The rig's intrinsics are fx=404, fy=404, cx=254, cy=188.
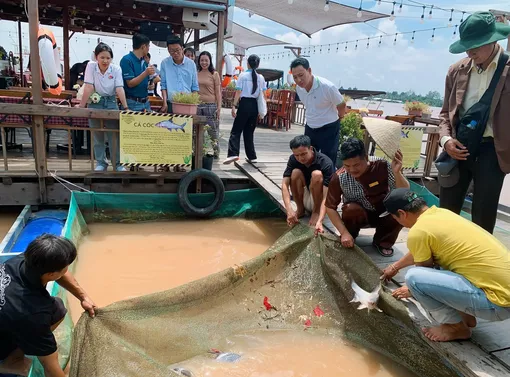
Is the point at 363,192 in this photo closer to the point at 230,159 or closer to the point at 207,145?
the point at 207,145

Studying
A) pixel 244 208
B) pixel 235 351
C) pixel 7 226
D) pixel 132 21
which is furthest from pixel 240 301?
pixel 132 21

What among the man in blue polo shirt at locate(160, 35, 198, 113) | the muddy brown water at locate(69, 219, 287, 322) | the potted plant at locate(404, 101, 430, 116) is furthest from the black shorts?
the potted plant at locate(404, 101, 430, 116)

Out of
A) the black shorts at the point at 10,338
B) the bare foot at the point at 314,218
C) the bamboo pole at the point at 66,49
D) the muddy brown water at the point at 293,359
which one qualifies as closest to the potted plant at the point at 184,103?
the bare foot at the point at 314,218

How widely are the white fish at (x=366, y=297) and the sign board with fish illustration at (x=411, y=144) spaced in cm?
348

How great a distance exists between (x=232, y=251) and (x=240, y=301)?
158cm

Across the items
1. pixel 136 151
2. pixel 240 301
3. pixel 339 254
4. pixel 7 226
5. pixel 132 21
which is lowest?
pixel 7 226

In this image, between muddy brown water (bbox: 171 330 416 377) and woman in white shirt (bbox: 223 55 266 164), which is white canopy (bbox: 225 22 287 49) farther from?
muddy brown water (bbox: 171 330 416 377)

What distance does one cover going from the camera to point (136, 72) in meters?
5.16

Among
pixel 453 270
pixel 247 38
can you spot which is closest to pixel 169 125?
pixel 453 270

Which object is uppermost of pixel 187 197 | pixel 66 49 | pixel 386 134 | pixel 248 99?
pixel 66 49

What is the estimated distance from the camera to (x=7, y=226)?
487cm

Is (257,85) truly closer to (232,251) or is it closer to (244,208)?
(244,208)

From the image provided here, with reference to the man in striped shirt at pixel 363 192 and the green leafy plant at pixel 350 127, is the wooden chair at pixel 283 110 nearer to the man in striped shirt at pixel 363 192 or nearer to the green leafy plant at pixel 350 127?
the green leafy plant at pixel 350 127

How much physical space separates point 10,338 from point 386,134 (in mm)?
2825
